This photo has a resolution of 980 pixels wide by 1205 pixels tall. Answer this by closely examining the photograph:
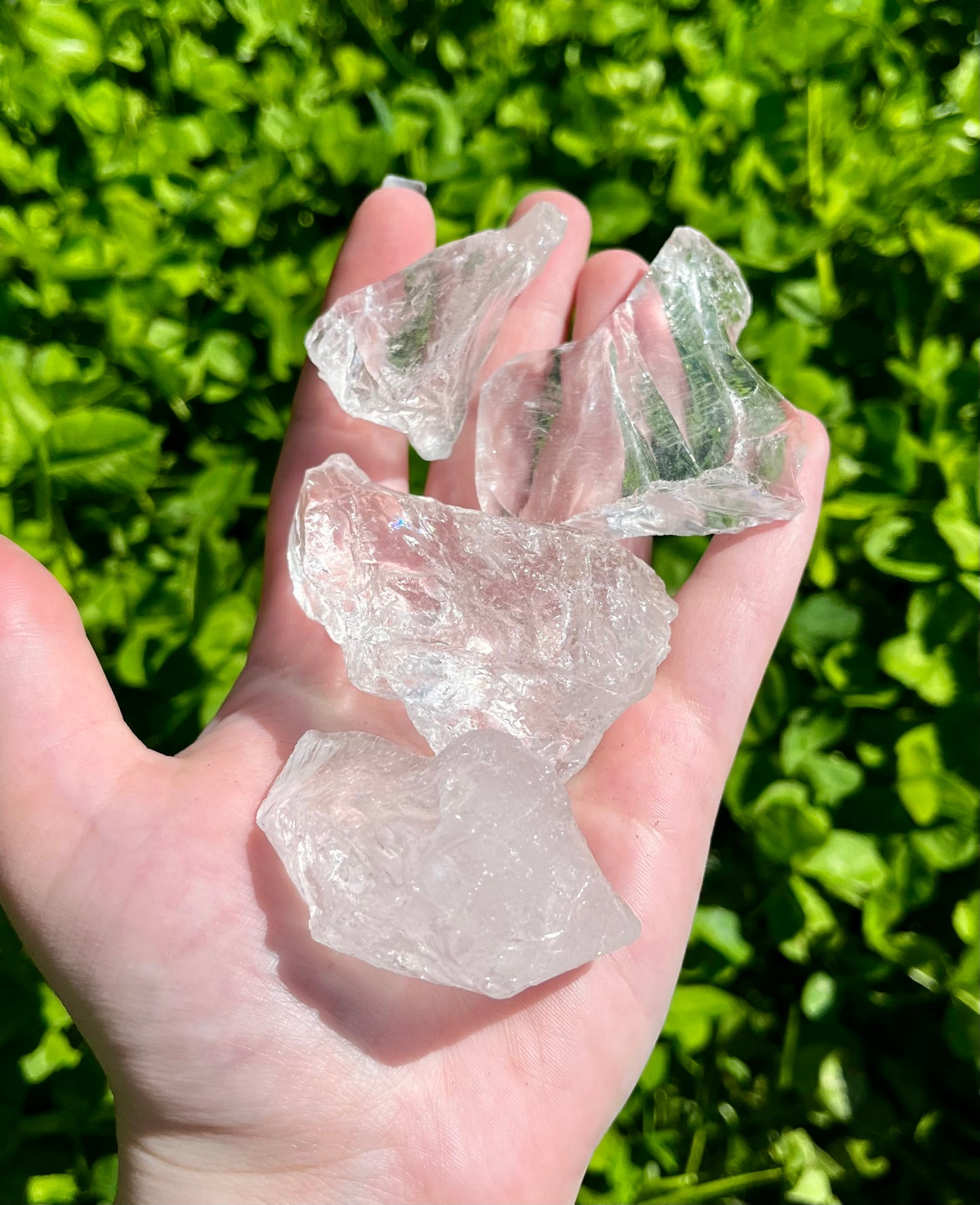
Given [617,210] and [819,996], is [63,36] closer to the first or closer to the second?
[617,210]

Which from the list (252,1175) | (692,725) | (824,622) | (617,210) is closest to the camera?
(252,1175)

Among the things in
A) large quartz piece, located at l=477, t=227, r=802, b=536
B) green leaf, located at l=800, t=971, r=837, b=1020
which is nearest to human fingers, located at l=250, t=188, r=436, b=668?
large quartz piece, located at l=477, t=227, r=802, b=536

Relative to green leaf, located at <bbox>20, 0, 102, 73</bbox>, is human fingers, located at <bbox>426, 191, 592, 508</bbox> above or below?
below

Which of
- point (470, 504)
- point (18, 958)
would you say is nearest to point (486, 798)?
point (470, 504)

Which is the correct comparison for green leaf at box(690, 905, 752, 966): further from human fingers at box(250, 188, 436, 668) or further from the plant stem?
human fingers at box(250, 188, 436, 668)

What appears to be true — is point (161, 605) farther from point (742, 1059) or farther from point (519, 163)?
point (742, 1059)

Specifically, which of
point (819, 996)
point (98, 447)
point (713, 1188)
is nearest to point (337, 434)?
point (98, 447)
